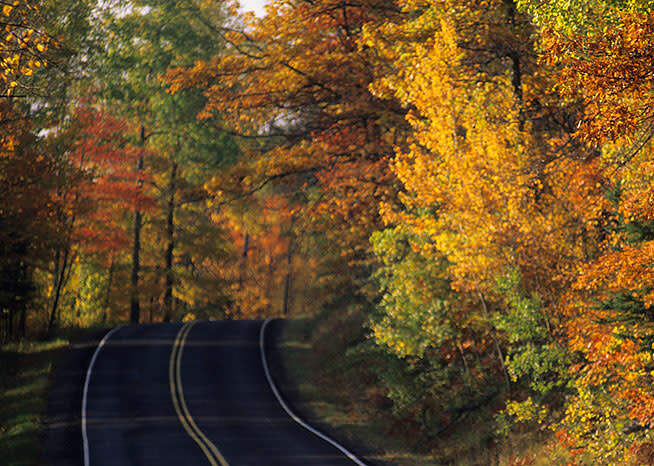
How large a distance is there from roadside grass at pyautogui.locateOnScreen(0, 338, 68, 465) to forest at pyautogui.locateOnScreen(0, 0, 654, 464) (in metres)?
2.08

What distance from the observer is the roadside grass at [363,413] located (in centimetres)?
1823

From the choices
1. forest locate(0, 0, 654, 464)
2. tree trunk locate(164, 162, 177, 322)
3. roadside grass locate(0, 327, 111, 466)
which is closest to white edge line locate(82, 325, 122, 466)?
roadside grass locate(0, 327, 111, 466)

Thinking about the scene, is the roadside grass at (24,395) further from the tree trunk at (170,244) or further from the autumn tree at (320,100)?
the tree trunk at (170,244)

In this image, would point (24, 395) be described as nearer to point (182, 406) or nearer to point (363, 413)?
point (182, 406)

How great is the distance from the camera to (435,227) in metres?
17.4

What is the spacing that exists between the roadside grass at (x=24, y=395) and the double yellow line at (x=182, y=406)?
4308mm

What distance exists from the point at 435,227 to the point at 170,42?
78.8ft

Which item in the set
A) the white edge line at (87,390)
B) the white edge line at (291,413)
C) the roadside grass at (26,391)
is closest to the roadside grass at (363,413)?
the white edge line at (291,413)

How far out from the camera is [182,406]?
2536cm

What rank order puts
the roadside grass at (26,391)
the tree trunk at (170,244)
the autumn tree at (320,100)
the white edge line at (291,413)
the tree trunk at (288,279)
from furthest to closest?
the tree trunk at (288,279) < the tree trunk at (170,244) < the autumn tree at (320,100) < the roadside grass at (26,391) < the white edge line at (291,413)

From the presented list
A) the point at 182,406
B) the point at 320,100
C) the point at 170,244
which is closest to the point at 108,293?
the point at 170,244

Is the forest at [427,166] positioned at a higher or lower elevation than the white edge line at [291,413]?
higher

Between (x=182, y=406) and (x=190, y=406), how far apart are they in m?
0.27

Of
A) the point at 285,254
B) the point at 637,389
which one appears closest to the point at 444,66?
the point at 637,389
